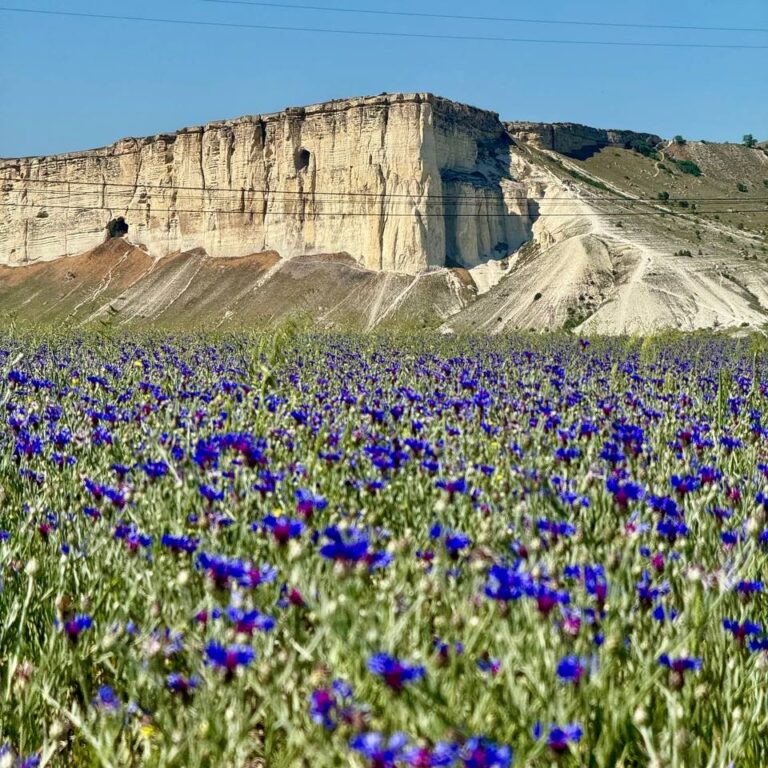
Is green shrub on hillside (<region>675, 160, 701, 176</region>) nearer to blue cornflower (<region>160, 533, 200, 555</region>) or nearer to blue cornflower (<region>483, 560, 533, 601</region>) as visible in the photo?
blue cornflower (<region>160, 533, 200, 555</region>)

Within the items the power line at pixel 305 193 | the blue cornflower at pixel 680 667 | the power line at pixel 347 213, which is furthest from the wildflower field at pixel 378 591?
the power line at pixel 305 193

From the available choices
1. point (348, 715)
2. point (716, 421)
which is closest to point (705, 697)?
point (348, 715)

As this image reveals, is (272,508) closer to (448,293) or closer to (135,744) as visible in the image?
(135,744)

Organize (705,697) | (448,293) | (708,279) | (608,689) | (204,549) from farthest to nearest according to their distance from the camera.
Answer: (448,293) → (708,279) → (204,549) → (705,697) → (608,689)

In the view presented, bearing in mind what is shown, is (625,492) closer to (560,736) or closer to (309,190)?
(560,736)

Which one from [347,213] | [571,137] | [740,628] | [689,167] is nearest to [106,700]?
[740,628]

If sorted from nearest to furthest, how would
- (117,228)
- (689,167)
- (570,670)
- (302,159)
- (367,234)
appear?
(570,670), (367,234), (302,159), (117,228), (689,167)
